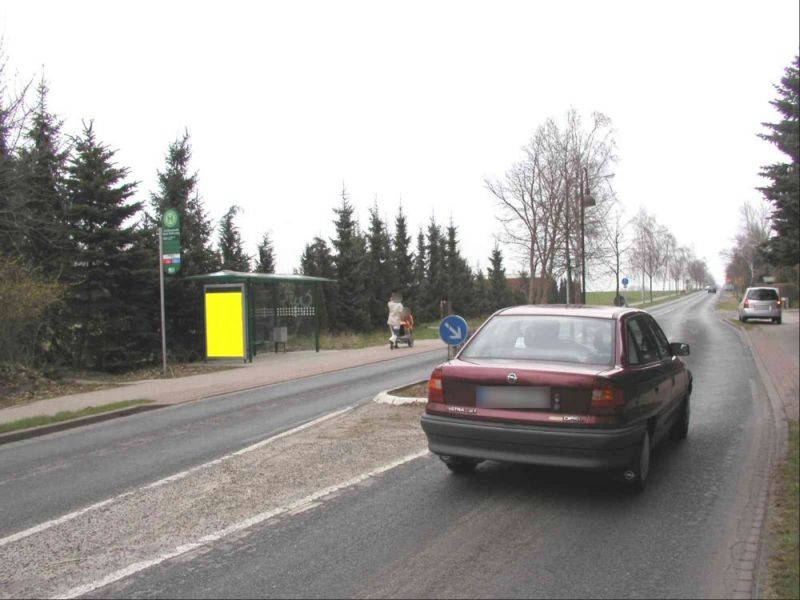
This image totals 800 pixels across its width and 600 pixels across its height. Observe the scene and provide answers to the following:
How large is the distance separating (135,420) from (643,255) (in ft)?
271

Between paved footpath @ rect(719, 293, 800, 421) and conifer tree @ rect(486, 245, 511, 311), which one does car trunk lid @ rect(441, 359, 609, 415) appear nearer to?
paved footpath @ rect(719, 293, 800, 421)

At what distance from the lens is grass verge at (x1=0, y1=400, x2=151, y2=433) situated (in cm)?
914

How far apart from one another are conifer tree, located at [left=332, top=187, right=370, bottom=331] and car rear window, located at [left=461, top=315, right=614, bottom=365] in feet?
92.6

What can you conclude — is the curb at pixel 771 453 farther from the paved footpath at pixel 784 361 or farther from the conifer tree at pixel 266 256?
the conifer tree at pixel 266 256

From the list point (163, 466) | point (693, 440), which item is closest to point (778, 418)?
point (693, 440)

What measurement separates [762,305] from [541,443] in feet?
92.8

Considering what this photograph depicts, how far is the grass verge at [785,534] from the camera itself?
369cm

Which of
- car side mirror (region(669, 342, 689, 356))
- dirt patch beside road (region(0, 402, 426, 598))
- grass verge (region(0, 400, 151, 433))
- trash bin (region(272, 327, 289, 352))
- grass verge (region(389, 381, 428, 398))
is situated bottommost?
grass verge (region(0, 400, 151, 433))

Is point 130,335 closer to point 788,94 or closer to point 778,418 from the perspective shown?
point 778,418

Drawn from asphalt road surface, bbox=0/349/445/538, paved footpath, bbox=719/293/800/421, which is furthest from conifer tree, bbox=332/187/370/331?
asphalt road surface, bbox=0/349/445/538

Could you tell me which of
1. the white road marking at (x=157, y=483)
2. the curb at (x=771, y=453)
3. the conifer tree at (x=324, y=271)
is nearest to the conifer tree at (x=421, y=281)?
the conifer tree at (x=324, y=271)

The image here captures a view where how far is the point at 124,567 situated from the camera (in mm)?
4105

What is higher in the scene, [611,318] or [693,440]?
[611,318]

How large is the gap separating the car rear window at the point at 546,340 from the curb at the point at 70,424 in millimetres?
6361
